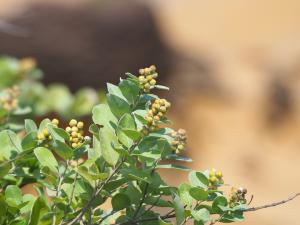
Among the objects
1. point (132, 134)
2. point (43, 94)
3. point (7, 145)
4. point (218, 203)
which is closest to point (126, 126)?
point (132, 134)

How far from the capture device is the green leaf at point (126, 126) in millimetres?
1308

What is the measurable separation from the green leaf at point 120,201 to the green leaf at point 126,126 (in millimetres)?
145

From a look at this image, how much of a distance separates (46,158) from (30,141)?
131mm

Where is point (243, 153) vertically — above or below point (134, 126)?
below

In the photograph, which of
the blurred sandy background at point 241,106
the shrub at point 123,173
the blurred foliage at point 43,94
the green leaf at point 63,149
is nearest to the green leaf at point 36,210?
the shrub at point 123,173

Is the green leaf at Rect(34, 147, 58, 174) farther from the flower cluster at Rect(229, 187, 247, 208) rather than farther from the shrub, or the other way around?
the flower cluster at Rect(229, 187, 247, 208)

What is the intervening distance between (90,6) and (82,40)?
1.92 ft

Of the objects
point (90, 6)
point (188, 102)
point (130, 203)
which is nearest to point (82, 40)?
point (90, 6)

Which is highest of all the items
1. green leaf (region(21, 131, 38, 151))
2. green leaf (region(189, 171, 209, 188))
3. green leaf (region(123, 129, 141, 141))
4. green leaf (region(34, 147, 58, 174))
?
green leaf (region(123, 129, 141, 141))

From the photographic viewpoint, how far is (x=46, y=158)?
1386 mm

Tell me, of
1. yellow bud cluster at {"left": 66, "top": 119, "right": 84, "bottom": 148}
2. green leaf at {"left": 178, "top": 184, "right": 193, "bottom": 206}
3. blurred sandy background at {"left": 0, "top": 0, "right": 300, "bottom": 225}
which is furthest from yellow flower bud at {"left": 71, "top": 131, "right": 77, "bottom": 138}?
blurred sandy background at {"left": 0, "top": 0, "right": 300, "bottom": 225}

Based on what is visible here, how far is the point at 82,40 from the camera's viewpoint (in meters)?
9.16

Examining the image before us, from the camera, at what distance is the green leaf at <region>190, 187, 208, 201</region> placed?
136cm

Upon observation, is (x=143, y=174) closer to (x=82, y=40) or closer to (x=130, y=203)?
(x=130, y=203)
